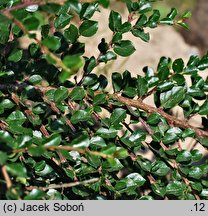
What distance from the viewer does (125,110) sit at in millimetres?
1911

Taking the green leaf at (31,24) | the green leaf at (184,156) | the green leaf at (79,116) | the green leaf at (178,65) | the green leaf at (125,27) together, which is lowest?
the green leaf at (184,156)

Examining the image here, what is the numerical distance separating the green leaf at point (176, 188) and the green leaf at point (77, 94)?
0.46 m

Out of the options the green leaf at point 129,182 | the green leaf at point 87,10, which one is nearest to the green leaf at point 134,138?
the green leaf at point 129,182


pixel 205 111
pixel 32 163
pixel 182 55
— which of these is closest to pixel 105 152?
pixel 32 163

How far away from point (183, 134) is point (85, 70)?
1.38ft

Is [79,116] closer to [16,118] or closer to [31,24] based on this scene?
[16,118]

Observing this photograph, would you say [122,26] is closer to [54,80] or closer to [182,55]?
[54,80]

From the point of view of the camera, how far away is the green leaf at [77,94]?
1882mm

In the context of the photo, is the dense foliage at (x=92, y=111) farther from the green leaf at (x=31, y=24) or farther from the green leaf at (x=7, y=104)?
the green leaf at (x=31, y=24)

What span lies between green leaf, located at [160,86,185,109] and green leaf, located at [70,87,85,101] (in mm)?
310

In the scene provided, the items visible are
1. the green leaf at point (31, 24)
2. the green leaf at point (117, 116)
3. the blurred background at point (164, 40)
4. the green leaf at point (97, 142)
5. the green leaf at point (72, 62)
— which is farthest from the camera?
the blurred background at point (164, 40)

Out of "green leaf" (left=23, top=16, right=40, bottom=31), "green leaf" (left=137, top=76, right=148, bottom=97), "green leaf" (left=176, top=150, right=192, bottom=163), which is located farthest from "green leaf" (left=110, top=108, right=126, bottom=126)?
"green leaf" (left=23, top=16, right=40, bottom=31)

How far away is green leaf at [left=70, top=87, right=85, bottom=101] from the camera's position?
1.88 m

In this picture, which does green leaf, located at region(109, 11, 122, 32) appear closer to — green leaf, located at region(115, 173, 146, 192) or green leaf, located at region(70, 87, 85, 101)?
green leaf, located at region(70, 87, 85, 101)
